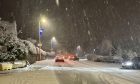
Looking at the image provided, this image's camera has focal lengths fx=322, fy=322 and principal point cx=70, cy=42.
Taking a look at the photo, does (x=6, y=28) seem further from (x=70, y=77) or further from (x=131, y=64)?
(x=70, y=77)

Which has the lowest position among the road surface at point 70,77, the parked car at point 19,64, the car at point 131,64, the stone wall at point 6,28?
the road surface at point 70,77

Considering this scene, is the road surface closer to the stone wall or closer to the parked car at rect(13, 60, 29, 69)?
the parked car at rect(13, 60, 29, 69)

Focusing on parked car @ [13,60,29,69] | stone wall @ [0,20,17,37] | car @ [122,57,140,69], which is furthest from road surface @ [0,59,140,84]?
stone wall @ [0,20,17,37]

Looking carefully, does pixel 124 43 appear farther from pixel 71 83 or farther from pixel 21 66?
pixel 71 83

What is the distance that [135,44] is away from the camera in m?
84.1

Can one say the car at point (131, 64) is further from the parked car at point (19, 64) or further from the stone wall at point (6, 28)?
the stone wall at point (6, 28)

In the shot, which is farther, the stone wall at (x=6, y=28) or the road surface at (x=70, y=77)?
the stone wall at (x=6, y=28)

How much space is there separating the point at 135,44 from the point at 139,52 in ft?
11.7

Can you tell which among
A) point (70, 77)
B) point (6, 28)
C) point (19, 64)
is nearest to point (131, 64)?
point (19, 64)

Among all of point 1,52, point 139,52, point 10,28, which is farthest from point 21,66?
point 139,52

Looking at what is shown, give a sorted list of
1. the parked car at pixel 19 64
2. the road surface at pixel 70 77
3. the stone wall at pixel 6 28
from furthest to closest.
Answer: the stone wall at pixel 6 28, the parked car at pixel 19 64, the road surface at pixel 70 77

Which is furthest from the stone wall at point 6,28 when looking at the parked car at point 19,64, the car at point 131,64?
the car at point 131,64

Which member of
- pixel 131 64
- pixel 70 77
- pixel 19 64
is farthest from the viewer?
pixel 19 64

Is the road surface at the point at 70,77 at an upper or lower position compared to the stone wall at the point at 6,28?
lower
